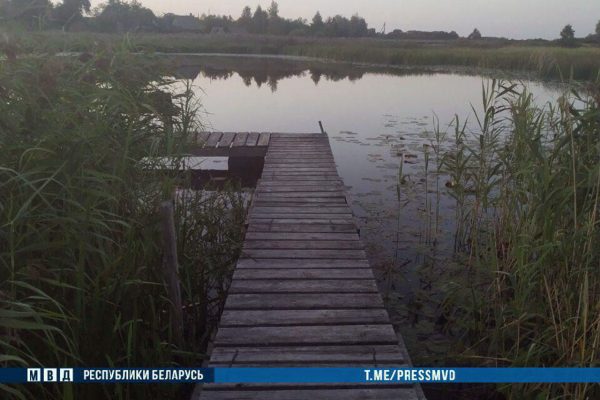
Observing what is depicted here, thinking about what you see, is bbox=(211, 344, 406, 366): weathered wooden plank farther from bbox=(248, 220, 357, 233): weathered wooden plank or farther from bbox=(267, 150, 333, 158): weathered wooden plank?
bbox=(267, 150, 333, 158): weathered wooden plank

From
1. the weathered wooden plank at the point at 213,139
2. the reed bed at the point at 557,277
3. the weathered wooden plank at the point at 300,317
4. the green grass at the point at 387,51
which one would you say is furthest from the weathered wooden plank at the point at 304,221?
the weathered wooden plank at the point at 213,139

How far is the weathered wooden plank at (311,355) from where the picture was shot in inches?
98.2

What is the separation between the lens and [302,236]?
4.15 metres

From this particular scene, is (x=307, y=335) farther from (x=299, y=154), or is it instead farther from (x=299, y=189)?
(x=299, y=154)

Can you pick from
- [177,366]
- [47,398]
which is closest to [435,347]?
[177,366]

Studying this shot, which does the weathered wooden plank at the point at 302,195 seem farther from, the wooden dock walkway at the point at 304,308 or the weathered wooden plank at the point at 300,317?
the weathered wooden plank at the point at 300,317

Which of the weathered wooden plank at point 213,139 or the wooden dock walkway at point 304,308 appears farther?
the weathered wooden plank at point 213,139

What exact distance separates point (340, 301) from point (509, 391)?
1.02 m

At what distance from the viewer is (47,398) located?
7.11 ft

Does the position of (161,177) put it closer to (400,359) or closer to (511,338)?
(400,359)

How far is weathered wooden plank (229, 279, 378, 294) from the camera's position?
10.5 ft

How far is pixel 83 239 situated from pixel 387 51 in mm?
25027

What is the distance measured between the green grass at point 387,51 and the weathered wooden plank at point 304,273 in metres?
1.73

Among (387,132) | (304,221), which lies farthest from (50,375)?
(387,132)
